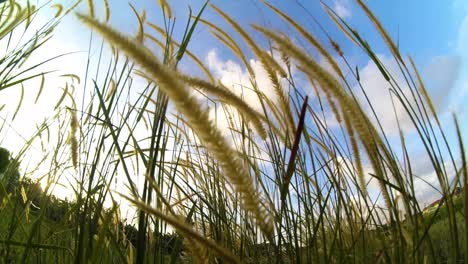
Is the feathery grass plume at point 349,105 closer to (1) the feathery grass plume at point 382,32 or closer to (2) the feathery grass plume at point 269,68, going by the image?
(2) the feathery grass plume at point 269,68

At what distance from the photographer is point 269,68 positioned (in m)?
1.03

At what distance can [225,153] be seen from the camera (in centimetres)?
42

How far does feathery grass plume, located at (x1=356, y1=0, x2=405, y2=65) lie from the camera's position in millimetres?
1155

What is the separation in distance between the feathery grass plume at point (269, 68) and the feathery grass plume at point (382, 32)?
299 mm

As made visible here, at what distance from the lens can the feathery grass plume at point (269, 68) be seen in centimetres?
95

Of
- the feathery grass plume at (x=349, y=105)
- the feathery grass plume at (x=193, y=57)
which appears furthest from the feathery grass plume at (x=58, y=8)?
the feathery grass plume at (x=349, y=105)

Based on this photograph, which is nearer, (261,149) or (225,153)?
(225,153)

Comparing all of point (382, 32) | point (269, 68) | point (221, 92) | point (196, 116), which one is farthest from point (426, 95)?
point (196, 116)

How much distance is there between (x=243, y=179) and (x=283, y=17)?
90cm

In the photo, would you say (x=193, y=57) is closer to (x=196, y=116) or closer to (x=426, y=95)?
(x=426, y=95)


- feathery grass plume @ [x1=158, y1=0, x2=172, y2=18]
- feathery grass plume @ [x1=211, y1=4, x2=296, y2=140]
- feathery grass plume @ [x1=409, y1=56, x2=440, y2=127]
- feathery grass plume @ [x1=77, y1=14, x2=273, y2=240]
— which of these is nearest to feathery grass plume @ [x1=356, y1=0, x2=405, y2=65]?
feathery grass plume @ [x1=409, y1=56, x2=440, y2=127]

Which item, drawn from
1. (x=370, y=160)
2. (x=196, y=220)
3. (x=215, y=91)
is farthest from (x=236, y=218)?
(x=215, y=91)

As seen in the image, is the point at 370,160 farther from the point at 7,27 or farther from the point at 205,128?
the point at 7,27

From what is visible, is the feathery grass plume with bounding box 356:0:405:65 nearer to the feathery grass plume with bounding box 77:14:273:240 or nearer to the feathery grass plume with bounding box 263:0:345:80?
the feathery grass plume with bounding box 263:0:345:80
